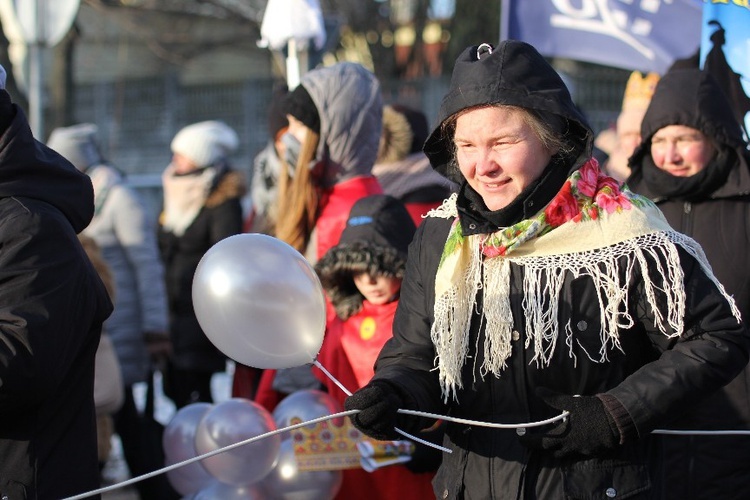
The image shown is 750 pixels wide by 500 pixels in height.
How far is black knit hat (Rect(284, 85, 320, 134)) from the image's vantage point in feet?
16.1

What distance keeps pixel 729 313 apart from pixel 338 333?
72.6 inches

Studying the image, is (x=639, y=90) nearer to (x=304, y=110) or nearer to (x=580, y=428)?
(x=304, y=110)

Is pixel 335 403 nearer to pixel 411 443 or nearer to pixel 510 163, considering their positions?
pixel 411 443

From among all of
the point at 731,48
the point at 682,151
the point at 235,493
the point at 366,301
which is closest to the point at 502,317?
the point at 366,301

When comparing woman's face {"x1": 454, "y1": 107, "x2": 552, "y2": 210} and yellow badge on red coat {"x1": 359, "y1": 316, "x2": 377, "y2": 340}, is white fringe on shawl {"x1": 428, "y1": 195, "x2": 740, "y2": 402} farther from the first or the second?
yellow badge on red coat {"x1": 359, "y1": 316, "x2": 377, "y2": 340}

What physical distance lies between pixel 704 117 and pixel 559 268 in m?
1.89

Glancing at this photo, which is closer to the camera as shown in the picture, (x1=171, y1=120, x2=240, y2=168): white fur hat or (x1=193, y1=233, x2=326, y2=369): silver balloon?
(x1=193, y1=233, x2=326, y2=369): silver balloon

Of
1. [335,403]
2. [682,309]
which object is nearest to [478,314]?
[682,309]

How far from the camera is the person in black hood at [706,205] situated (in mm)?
4156

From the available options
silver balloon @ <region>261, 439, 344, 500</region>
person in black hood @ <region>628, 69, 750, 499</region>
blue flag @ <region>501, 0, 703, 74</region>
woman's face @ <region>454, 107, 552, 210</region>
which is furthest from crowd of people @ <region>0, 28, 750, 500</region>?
blue flag @ <region>501, 0, 703, 74</region>

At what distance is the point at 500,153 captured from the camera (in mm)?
2787

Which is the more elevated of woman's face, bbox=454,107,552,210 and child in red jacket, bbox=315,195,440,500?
woman's face, bbox=454,107,552,210

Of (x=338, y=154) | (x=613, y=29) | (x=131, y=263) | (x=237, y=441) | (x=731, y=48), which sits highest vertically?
(x=613, y=29)

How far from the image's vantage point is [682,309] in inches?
105
